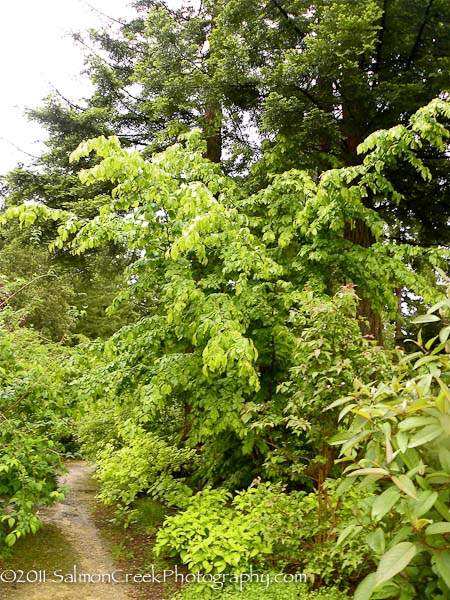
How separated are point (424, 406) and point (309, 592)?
2.25 m

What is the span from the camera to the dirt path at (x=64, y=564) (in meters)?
3.47

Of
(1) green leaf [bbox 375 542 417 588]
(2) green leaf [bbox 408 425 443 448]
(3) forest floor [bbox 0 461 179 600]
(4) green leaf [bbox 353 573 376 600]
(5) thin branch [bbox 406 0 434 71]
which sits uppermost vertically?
(5) thin branch [bbox 406 0 434 71]

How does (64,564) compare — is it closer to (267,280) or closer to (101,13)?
(267,280)

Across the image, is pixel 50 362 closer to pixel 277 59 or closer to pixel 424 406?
pixel 424 406

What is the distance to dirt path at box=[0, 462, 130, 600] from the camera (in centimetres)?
347

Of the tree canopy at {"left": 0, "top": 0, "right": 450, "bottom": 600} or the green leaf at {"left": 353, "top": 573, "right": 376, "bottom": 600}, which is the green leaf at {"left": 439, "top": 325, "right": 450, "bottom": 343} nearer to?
the tree canopy at {"left": 0, "top": 0, "right": 450, "bottom": 600}

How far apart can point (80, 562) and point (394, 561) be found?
11.5 ft

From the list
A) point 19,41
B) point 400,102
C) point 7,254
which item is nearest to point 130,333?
point 400,102

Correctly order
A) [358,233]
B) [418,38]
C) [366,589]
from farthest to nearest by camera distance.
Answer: [358,233], [418,38], [366,589]

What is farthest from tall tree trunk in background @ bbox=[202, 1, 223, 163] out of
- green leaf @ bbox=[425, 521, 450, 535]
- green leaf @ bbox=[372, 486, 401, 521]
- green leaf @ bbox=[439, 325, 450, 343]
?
green leaf @ bbox=[425, 521, 450, 535]

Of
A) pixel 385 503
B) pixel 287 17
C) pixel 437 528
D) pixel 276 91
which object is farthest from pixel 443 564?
pixel 287 17

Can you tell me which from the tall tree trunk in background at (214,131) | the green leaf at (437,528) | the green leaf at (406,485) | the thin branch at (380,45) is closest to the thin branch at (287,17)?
the thin branch at (380,45)

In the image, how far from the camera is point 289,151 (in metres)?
6.38

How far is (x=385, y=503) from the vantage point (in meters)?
1.43
